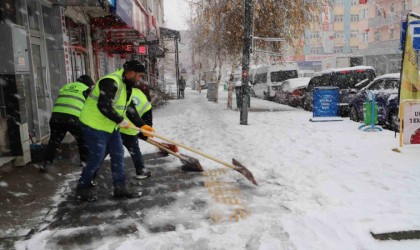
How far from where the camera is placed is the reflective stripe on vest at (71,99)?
5.85 metres

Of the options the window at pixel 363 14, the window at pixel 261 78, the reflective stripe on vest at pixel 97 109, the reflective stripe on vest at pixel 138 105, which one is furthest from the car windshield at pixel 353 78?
the window at pixel 363 14

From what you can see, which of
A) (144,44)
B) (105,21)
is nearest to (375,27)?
(144,44)

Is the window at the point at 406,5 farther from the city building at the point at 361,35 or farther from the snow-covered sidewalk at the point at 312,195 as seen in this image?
the snow-covered sidewalk at the point at 312,195

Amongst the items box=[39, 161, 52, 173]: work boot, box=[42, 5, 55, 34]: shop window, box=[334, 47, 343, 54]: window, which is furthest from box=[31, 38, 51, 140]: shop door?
box=[334, 47, 343, 54]: window

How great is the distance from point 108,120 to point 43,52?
4.95 m

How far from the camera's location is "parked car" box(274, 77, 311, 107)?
682 inches

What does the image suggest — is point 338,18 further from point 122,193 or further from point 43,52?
point 122,193

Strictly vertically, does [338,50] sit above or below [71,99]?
above

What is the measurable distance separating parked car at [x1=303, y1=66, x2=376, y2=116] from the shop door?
9.29 meters

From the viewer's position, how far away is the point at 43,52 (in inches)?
334

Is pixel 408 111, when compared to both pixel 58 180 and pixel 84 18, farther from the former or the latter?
pixel 84 18

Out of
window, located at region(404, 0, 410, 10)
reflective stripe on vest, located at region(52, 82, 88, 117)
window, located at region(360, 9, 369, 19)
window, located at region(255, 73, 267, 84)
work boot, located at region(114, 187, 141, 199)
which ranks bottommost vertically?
work boot, located at region(114, 187, 141, 199)

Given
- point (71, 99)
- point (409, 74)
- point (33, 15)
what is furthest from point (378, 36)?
point (71, 99)

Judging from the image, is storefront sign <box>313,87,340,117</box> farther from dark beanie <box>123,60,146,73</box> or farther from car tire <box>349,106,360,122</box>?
dark beanie <box>123,60,146,73</box>
